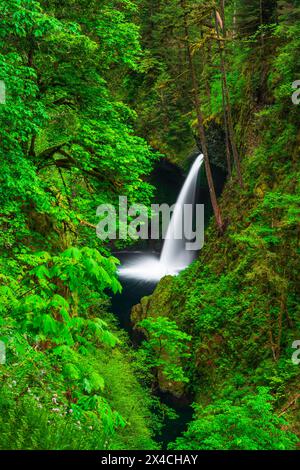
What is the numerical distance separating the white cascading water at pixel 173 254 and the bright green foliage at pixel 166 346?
13802 millimetres

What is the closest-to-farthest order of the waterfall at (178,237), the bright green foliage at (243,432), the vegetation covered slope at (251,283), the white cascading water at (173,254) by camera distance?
1. the bright green foliage at (243,432)
2. the vegetation covered slope at (251,283)
3. the waterfall at (178,237)
4. the white cascading water at (173,254)

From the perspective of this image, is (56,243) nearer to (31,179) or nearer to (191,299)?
(31,179)

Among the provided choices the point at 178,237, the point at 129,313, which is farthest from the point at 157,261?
the point at 129,313

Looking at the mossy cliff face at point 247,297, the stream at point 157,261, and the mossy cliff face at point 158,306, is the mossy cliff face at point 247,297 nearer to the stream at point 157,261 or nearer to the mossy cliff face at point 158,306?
the mossy cliff face at point 158,306

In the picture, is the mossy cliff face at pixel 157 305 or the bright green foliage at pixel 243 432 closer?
the bright green foliage at pixel 243 432

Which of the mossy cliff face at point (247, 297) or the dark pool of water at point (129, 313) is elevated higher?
the mossy cliff face at point (247, 297)

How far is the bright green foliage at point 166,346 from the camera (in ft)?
43.8

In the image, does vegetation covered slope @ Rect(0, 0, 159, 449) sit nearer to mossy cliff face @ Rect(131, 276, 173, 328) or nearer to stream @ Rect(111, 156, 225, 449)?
stream @ Rect(111, 156, 225, 449)

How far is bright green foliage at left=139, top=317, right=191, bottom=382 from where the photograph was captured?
13.3 m

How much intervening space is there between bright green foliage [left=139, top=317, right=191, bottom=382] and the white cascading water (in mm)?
13802

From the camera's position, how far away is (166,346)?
14.6 metres

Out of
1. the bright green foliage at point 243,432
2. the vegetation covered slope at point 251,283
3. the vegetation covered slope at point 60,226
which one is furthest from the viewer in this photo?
the vegetation covered slope at point 251,283

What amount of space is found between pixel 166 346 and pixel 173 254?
16649 millimetres

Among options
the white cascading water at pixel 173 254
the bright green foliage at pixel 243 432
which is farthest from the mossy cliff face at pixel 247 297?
the white cascading water at pixel 173 254
